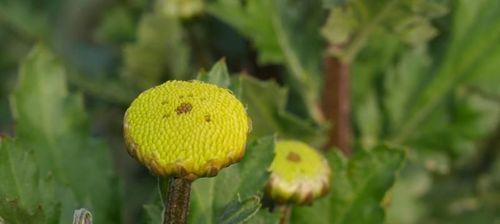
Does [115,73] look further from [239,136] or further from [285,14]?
[239,136]

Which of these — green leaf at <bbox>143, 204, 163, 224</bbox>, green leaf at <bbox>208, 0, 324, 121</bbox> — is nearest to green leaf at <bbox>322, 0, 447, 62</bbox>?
green leaf at <bbox>208, 0, 324, 121</bbox>

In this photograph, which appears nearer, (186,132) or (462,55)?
(186,132)

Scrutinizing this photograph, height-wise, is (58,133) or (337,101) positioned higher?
(58,133)

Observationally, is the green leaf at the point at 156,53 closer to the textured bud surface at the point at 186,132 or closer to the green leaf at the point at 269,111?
the green leaf at the point at 269,111

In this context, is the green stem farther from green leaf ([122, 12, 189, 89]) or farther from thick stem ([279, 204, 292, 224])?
green leaf ([122, 12, 189, 89])

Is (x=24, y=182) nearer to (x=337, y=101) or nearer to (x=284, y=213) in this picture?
(x=284, y=213)

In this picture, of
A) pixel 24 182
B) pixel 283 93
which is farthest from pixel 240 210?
pixel 283 93

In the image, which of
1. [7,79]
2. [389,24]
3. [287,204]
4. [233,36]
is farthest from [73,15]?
[287,204]
